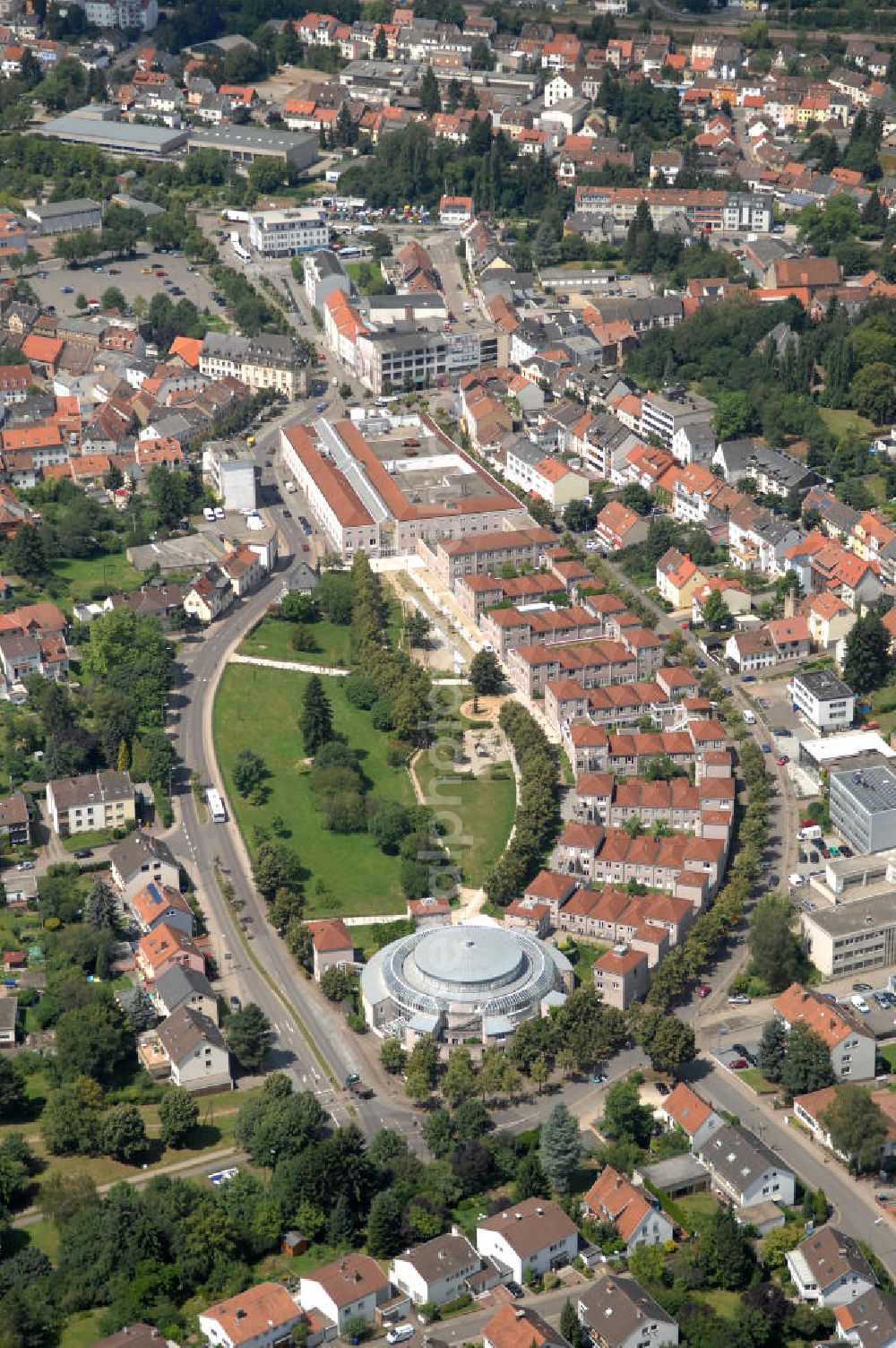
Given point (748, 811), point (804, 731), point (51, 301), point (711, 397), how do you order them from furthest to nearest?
1. point (51, 301)
2. point (711, 397)
3. point (804, 731)
4. point (748, 811)

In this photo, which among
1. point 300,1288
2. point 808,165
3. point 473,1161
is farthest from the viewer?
point 808,165

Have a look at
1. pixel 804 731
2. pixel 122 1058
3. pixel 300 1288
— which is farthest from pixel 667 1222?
pixel 804 731

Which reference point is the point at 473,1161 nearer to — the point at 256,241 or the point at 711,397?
the point at 711,397

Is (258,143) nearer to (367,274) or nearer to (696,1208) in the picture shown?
(367,274)

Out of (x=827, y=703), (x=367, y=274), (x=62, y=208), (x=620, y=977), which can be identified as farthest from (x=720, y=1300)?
(x=62, y=208)

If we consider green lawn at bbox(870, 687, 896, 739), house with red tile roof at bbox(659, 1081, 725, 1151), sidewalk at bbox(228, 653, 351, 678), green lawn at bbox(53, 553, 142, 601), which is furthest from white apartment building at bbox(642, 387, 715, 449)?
house with red tile roof at bbox(659, 1081, 725, 1151)

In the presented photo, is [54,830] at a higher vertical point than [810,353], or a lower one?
lower
